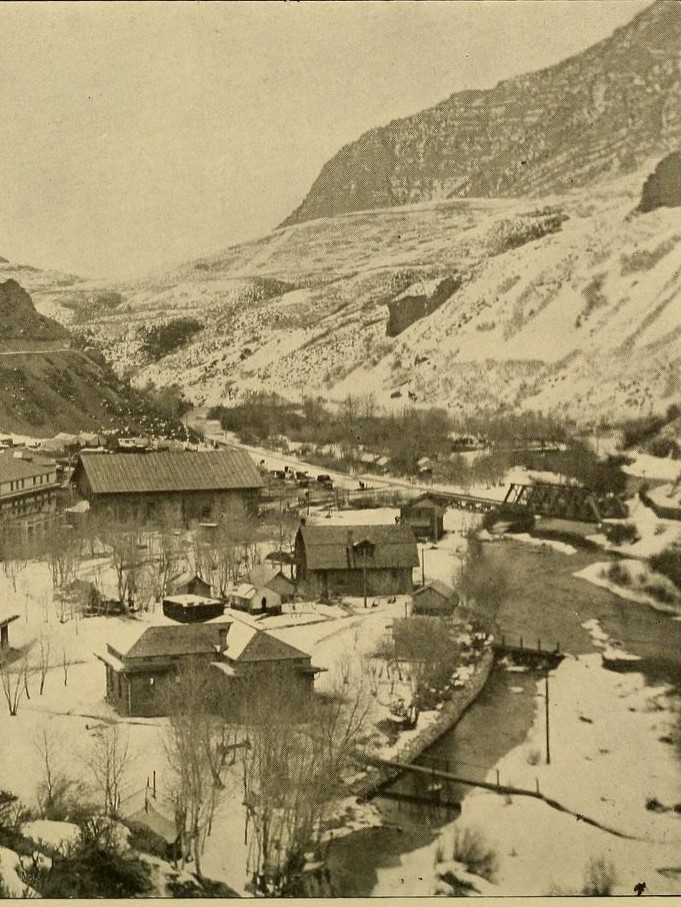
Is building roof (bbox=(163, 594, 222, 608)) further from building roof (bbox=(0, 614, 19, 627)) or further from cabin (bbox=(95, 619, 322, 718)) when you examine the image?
building roof (bbox=(0, 614, 19, 627))

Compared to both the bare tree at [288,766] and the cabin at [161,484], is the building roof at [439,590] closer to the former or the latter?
the bare tree at [288,766]

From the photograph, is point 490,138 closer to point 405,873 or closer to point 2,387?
point 2,387

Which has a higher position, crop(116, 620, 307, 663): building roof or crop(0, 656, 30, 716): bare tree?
crop(116, 620, 307, 663): building roof

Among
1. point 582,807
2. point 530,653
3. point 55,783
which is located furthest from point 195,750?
point 530,653

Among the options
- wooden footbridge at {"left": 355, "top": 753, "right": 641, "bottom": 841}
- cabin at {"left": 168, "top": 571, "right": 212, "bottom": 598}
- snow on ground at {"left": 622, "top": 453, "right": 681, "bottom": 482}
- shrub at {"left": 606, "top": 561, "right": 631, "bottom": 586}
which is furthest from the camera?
snow on ground at {"left": 622, "top": 453, "right": 681, "bottom": 482}

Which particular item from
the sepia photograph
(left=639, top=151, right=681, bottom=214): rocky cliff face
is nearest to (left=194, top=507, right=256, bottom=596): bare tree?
the sepia photograph

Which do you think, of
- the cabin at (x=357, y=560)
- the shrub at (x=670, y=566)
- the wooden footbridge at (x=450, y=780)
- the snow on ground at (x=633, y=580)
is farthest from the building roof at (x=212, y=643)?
the shrub at (x=670, y=566)
